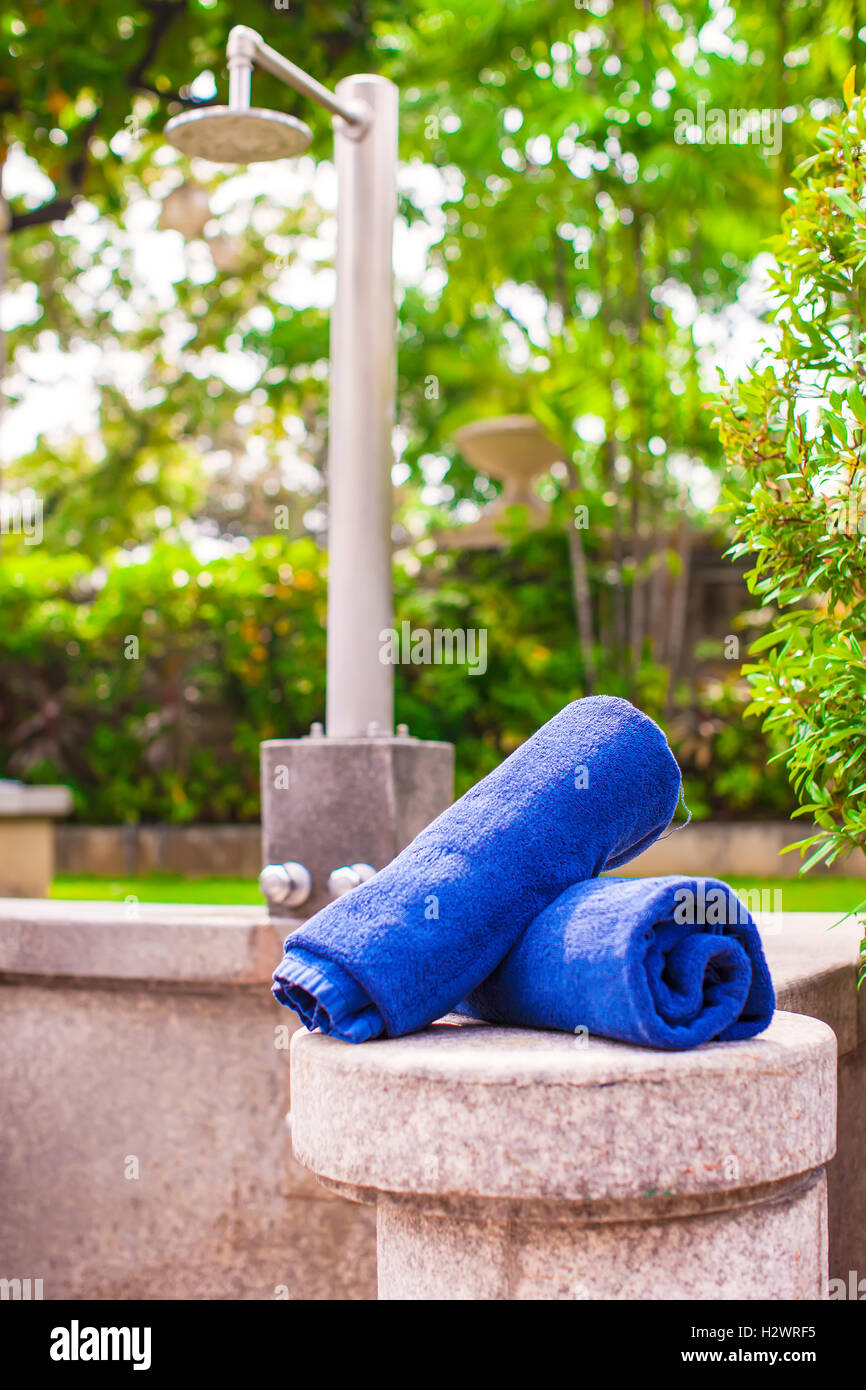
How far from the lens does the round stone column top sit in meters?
1.51

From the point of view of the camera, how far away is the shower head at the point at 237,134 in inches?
131

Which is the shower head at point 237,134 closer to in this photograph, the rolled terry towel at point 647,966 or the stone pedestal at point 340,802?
the stone pedestal at point 340,802

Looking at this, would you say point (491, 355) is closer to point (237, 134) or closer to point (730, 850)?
point (730, 850)

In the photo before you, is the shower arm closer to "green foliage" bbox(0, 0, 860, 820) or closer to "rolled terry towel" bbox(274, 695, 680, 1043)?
"rolled terry towel" bbox(274, 695, 680, 1043)

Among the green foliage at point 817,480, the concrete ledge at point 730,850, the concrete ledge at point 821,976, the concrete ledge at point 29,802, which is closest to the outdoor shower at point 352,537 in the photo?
the concrete ledge at point 821,976

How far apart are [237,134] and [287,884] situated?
211 cm

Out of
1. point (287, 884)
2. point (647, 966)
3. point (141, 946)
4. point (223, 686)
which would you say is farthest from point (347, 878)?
point (223, 686)

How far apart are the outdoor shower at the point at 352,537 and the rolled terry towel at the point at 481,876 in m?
1.24

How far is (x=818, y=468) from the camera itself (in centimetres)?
212

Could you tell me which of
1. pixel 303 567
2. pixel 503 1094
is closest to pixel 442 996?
pixel 503 1094

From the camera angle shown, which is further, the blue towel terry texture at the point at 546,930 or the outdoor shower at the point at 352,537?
the outdoor shower at the point at 352,537

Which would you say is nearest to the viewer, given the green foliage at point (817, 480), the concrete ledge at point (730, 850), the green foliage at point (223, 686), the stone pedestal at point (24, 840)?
the green foliage at point (817, 480)

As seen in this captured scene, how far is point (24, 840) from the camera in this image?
17.3 ft
